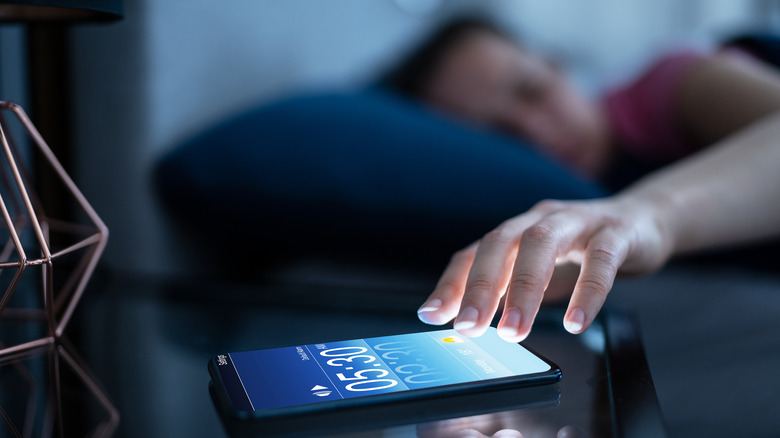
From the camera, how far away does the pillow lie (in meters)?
0.72

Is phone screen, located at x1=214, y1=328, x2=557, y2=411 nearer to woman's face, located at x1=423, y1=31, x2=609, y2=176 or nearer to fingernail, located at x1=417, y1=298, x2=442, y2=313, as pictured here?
fingernail, located at x1=417, y1=298, x2=442, y2=313

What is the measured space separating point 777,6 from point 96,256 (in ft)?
7.78

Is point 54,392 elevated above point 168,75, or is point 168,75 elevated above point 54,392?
point 168,75

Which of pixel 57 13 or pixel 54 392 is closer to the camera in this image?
pixel 54 392

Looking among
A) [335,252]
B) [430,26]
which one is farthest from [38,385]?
[430,26]

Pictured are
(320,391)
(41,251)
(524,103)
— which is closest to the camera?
(320,391)

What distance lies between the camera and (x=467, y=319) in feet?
1.17

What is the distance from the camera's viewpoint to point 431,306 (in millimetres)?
384

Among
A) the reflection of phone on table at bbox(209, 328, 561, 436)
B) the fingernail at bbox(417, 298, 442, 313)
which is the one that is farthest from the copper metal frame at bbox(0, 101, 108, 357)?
the fingernail at bbox(417, 298, 442, 313)

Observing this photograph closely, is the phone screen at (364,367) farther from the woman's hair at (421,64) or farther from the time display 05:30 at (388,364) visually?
the woman's hair at (421,64)

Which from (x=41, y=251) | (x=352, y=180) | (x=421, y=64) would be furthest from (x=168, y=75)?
(x=421, y=64)

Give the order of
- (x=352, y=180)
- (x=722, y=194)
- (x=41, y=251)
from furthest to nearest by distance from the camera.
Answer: (x=352, y=180), (x=722, y=194), (x=41, y=251)

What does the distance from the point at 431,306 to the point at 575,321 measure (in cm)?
9

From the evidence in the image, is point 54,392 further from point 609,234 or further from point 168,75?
point 168,75
